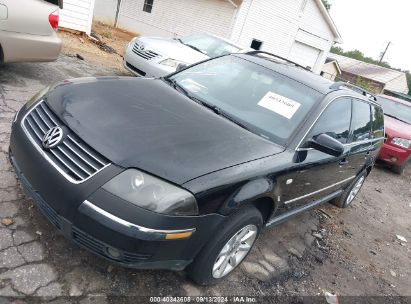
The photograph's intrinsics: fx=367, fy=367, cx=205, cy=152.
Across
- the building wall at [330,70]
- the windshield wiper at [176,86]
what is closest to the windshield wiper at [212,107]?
the windshield wiper at [176,86]

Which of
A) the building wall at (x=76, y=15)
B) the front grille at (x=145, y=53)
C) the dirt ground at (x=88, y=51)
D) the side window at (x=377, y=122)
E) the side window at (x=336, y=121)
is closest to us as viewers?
the side window at (x=336, y=121)

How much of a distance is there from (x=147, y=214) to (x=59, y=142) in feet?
2.65

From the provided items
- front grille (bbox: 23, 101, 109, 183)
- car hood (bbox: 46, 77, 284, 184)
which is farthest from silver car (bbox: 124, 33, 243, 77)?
front grille (bbox: 23, 101, 109, 183)

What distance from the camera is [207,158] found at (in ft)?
8.12

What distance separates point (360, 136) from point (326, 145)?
1.61 m

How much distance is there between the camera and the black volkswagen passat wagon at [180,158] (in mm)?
2203

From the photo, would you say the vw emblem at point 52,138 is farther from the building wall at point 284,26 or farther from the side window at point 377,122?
the building wall at point 284,26

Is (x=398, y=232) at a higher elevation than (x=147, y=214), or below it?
below

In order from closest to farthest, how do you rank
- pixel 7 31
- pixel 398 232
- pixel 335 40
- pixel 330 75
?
pixel 7 31 → pixel 398 232 → pixel 335 40 → pixel 330 75

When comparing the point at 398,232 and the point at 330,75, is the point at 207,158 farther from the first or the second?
the point at 330,75

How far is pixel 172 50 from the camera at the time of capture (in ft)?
25.7

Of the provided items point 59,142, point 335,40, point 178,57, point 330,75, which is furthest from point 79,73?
point 330,75

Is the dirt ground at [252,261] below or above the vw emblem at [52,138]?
below

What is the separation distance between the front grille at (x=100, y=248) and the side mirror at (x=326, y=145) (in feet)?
5.73
